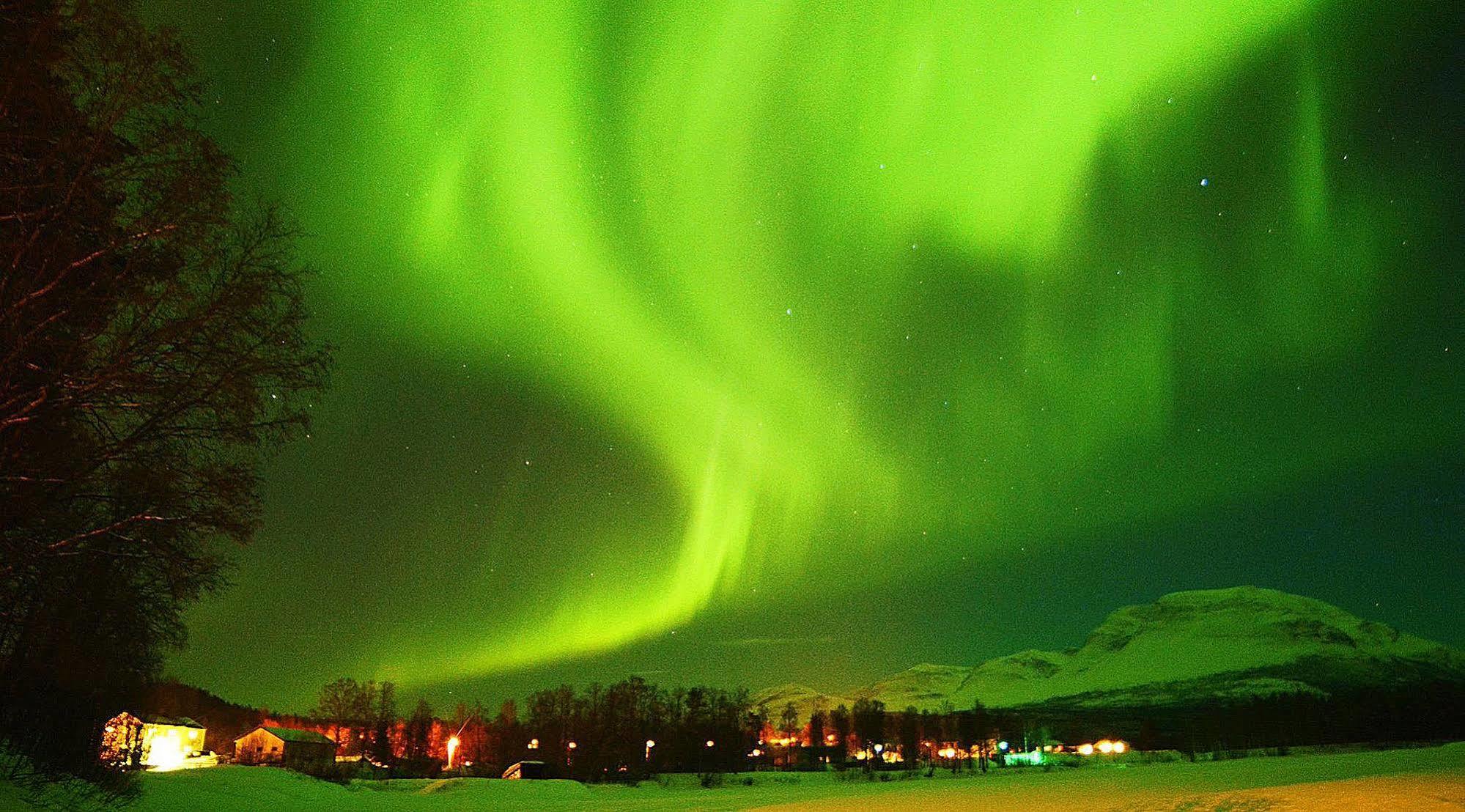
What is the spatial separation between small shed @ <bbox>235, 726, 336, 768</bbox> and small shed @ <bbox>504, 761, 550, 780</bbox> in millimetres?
38045

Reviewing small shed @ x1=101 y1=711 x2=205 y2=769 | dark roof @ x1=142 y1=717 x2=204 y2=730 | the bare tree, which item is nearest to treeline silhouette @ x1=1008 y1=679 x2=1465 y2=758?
small shed @ x1=101 y1=711 x2=205 y2=769

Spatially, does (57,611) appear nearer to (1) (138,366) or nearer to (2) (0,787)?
(2) (0,787)

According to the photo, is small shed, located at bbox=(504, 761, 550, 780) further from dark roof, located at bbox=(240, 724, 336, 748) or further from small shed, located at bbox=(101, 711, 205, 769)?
dark roof, located at bbox=(240, 724, 336, 748)

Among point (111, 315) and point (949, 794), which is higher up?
point (111, 315)

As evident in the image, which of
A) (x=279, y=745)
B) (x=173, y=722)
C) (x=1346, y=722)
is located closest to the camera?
(x=173, y=722)

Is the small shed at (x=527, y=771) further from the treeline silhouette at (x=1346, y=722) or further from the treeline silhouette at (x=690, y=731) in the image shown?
the treeline silhouette at (x=1346, y=722)

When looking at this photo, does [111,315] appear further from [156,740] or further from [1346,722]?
[1346,722]

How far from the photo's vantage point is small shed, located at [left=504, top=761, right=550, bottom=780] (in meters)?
71.2

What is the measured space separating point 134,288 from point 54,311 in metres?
0.70

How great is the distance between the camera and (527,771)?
71.2 m

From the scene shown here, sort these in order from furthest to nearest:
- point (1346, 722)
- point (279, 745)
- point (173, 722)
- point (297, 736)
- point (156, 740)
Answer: point (1346, 722) → point (297, 736) → point (279, 745) → point (173, 722) → point (156, 740)

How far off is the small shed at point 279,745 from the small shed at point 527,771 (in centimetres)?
3804

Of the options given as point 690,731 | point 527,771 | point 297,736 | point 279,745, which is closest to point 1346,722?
point 690,731

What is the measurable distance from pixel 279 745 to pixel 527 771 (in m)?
54.7
